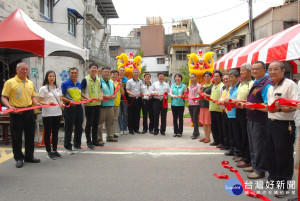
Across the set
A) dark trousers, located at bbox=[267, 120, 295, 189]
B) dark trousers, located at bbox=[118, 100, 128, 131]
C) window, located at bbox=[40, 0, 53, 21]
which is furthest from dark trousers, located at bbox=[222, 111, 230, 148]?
window, located at bbox=[40, 0, 53, 21]

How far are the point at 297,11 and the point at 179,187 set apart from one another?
1530cm

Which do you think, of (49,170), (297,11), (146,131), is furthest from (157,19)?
(49,170)

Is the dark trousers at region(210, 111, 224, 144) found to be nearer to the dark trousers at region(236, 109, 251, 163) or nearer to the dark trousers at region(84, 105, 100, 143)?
the dark trousers at region(236, 109, 251, 163)

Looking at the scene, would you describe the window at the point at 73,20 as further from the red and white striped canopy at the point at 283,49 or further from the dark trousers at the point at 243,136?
the dark trousers at the point at 243,136

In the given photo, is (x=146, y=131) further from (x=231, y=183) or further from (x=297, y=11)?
(x=297, y=11)

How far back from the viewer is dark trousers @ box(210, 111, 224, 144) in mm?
5911

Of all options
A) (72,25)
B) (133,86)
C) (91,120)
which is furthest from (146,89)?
(72,25)

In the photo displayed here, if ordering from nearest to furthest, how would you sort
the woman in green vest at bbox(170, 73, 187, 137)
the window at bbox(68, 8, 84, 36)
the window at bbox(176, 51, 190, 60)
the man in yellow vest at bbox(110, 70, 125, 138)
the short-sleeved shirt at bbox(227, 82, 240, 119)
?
the short-sleeved shirt at bbox(227, 82, 240, 119) < the man in yellow vest at bbox(110, 70, 125, 138) < the woman in green vest at bbox(170, 73, 187, 137) < the window at bbox(68, 8, 84, 36) < the window at bbox(176, 51, 190, 60)

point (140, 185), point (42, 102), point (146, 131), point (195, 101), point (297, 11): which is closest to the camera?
point (140, 185)

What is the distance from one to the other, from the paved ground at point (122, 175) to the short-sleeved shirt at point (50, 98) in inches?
39.3

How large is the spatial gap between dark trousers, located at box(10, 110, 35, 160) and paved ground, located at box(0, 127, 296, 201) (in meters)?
0.28

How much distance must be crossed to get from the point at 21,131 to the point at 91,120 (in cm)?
169

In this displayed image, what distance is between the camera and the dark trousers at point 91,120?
587 cm

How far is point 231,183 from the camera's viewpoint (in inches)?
149
